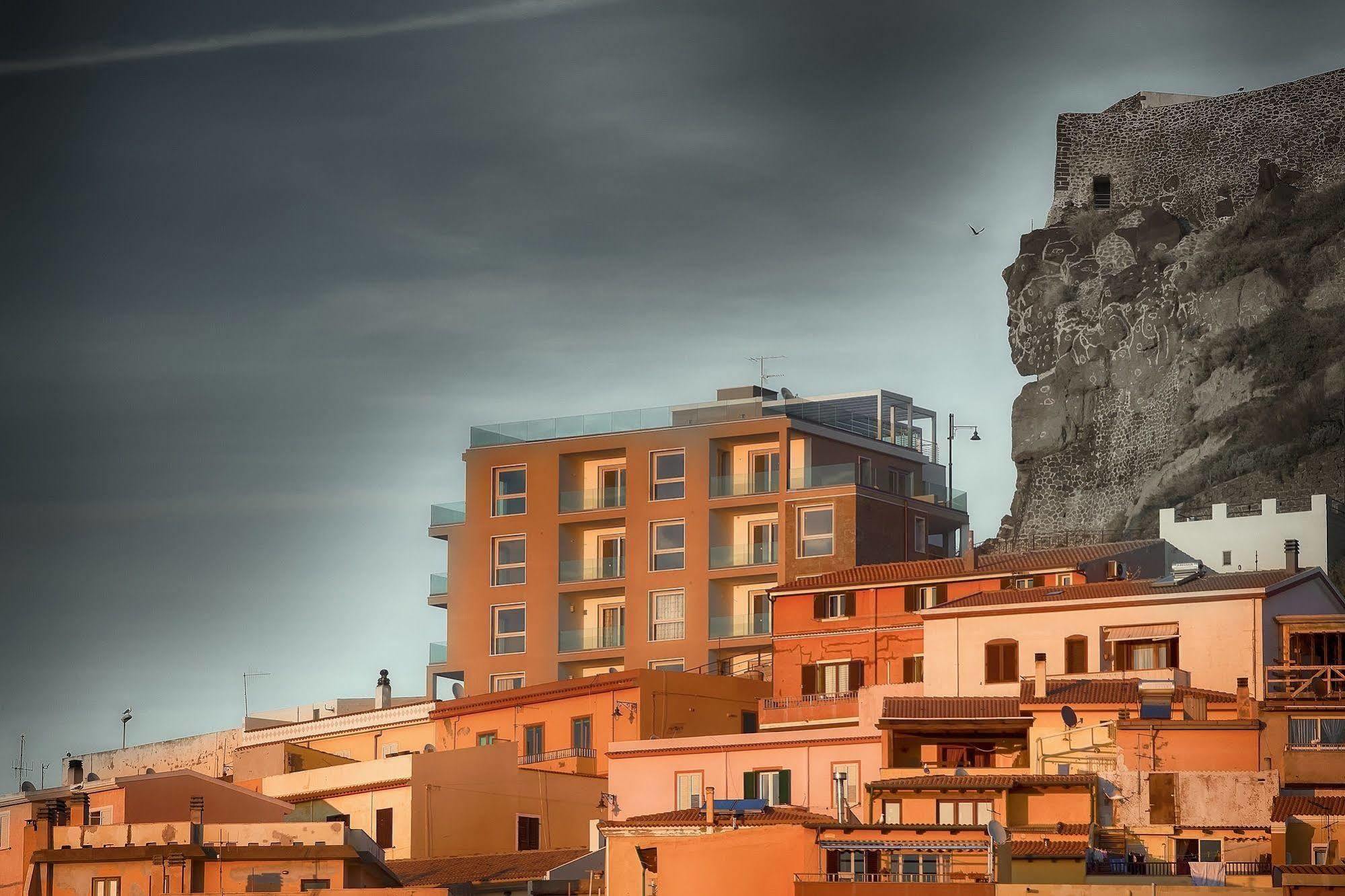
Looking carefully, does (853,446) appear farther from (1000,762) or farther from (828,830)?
(828,830)

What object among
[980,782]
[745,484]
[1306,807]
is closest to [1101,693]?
[980,782]

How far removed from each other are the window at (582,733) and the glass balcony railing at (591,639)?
11.7m

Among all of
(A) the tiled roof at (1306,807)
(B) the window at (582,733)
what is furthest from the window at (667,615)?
(A) the tiled roof at (1306,807)

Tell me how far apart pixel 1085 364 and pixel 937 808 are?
195 ft

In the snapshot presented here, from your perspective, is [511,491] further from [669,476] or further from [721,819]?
[721,819]

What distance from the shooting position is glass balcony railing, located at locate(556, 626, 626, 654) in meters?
69.7

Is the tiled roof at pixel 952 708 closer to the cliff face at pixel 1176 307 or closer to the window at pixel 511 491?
the window at pixel 511 491

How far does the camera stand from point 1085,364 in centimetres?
10012

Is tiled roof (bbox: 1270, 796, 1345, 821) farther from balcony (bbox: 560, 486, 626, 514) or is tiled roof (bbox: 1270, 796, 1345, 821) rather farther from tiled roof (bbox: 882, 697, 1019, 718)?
balcony (bbox: 560, 486, 626, 514)

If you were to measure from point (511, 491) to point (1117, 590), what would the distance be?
2685 cm

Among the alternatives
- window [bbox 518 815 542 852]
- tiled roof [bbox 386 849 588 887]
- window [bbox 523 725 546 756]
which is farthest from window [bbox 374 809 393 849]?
window [bbox 523 725 546 756]

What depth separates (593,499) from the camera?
71.3 meters

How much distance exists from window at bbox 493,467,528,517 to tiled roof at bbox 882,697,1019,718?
26789 mm

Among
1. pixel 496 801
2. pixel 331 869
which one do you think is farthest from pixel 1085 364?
pixel 331 869
